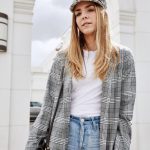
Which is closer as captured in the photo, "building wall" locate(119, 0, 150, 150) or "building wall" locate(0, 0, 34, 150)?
"building wall" locate(0, 0, 34, 150)

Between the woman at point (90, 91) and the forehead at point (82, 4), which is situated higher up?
Answer: the forehead at point (82, 4)


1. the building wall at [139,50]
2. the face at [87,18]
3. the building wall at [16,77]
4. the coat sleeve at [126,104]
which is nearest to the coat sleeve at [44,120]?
the face at [87,18]

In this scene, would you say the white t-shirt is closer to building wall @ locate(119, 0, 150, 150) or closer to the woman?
the woman

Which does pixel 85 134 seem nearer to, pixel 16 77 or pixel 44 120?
pixel 44 120

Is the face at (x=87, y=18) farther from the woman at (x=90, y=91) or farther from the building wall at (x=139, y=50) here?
the building wall at (x=139, y=50)

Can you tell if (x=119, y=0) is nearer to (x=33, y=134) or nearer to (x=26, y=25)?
(x=26, y=25)

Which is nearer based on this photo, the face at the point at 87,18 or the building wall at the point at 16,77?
the face at the point at 87,18

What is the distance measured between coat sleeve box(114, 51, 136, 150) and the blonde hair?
68 mm

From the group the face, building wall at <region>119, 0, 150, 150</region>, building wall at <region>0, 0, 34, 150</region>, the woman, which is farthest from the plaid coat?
building wall at <region>119, 0, 150, 150</region>

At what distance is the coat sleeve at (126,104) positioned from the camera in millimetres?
1638

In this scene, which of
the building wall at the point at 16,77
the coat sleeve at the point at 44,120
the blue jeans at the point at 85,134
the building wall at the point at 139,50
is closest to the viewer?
the blue jeans at the point at 85,134

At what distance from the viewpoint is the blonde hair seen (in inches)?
67.6

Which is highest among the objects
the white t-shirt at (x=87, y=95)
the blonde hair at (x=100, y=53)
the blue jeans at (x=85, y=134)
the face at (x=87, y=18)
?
the face at (x=87, y=18)

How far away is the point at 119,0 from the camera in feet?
15.5
